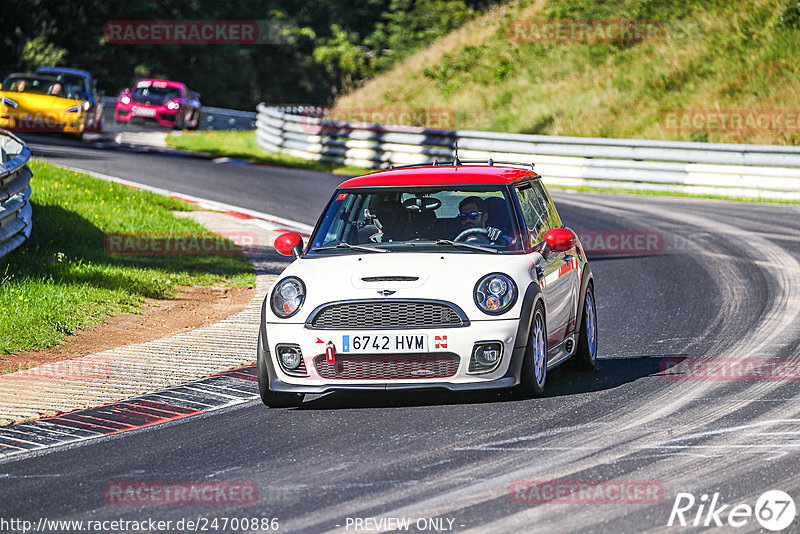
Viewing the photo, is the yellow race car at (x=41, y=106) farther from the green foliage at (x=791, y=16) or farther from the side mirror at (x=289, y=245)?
the side mirror at (x=289, y=245)

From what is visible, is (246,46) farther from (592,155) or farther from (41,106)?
(592,155)

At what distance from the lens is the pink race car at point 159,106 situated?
3872 centimetres

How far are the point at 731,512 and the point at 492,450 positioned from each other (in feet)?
5.17

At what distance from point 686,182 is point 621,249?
8.15 meters

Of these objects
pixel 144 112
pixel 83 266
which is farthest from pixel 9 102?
pixel 83 266

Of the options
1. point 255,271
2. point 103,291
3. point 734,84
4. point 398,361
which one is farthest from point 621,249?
point 734,84

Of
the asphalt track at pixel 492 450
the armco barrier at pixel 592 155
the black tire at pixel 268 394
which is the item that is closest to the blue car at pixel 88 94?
the armco barrier at pixel 592 155

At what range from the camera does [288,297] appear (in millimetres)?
7969

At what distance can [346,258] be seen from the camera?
8.23m

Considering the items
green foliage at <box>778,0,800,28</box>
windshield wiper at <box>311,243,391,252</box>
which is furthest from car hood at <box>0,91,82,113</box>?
windshield wiper at <box>311,243,391,252</box>

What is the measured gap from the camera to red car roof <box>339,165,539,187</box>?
8828 millimetres

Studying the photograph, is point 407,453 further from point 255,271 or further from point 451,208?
point 255,271

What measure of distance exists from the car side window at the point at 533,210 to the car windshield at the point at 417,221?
217 mm

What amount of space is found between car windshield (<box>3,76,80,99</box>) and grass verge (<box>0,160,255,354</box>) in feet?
37.9
